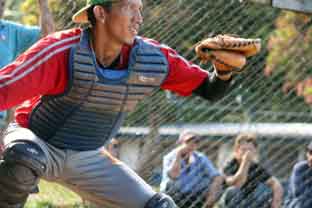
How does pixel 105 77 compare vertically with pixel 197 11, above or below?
above

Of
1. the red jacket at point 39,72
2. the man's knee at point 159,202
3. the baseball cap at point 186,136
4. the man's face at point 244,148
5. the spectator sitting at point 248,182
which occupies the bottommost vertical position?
the spectator sitting at point 248,182

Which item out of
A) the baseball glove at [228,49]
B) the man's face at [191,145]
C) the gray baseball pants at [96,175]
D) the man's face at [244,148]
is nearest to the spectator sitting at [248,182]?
the man's face at [244,148]

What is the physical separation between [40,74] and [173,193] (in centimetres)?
326

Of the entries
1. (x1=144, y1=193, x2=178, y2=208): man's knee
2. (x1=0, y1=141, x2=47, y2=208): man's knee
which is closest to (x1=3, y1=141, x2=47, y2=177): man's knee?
(x1=0, y1=141, x2=47, y2=208): man's knee

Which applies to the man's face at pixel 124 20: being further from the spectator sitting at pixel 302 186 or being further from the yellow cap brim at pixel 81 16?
the spectator sitting at pixel 302 186

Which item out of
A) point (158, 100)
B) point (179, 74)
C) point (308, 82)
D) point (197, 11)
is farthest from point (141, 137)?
point (179, 74)

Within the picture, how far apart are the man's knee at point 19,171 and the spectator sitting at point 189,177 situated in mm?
2985

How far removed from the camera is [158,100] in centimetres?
732

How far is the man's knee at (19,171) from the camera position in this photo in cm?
466

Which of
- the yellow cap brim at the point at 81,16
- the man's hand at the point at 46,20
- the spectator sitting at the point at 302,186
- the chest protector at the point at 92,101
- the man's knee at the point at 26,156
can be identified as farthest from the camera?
the spectator sitting at the point at 302,186

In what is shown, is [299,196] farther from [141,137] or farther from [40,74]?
[40,74]

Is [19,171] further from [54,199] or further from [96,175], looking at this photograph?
[54,199]

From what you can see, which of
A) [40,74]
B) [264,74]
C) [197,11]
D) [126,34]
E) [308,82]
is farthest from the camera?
[308,82]

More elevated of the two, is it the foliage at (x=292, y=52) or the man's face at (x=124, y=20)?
the man's face at (x=124, y=20)
